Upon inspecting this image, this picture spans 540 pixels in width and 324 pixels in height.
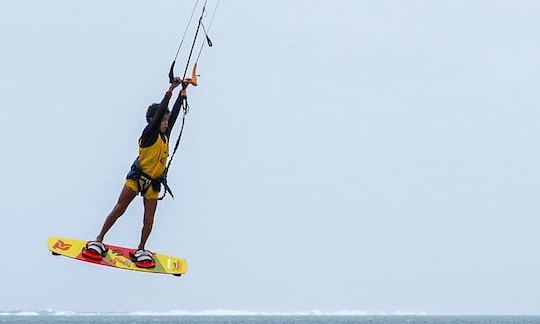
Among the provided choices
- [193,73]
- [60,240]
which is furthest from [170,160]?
[60,240]

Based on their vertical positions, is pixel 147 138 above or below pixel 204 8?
below

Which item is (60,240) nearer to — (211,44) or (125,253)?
(125,253)

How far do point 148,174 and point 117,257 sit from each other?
271cm

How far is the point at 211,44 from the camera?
20.8m

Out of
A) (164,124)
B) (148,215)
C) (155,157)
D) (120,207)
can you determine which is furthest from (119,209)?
(164,124)

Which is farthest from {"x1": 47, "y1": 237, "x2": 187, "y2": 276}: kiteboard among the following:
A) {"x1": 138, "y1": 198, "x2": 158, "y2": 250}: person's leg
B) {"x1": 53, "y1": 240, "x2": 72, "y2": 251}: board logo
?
{"x1": 138, "y1": 198, "x2": 158, "y2": 250}: person's leg

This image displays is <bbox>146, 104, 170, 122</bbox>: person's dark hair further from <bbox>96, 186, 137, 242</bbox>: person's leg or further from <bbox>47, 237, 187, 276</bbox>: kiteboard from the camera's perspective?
<bbox>47, 237, 187, 276</bbox>: kiteboard

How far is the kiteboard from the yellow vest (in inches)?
81.8

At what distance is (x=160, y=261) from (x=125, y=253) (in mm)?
770

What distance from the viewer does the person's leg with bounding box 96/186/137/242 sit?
23.4m

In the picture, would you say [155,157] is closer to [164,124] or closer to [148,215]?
[164,124]

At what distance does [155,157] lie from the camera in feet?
74.6

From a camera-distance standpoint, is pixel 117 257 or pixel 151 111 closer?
pixel 151 111

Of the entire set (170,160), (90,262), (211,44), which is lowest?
(90,262)
